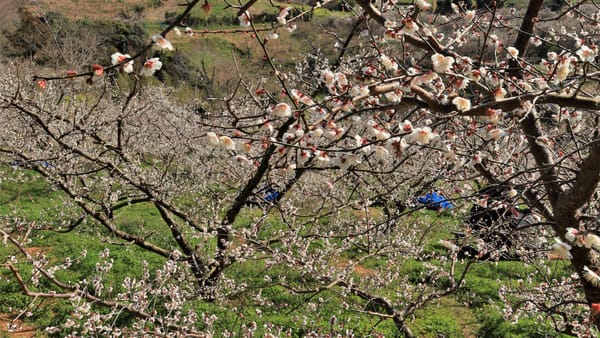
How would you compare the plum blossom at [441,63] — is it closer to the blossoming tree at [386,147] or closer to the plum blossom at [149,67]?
the blossoming tree at [386,147]

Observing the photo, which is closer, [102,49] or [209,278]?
[209,278]

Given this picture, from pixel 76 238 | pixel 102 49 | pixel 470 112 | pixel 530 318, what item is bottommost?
pixel 102 49

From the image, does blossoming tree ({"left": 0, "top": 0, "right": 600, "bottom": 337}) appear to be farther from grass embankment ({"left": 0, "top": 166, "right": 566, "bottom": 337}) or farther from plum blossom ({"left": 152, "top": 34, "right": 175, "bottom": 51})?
grass embankment ({"left": 0, "top": 166, "right": 566, "bottom": 337})

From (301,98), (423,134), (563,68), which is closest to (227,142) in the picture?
(301,98)

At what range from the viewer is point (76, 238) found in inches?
300

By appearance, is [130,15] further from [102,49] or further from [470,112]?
[470,112]

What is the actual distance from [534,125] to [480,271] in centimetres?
499

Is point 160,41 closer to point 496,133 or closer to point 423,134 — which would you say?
point 423,134

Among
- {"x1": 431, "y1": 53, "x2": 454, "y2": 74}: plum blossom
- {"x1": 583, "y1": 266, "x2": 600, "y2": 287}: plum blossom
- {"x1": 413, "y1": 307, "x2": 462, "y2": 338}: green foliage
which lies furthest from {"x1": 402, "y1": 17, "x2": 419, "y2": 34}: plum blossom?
{"x1": 413, "y1": 307, "x2": 462, "y2": 338}: green foliage

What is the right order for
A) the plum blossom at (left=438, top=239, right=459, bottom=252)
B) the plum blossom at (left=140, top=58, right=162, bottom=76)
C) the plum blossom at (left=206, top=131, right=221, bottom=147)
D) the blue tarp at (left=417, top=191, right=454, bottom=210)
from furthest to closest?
the plum blossom at (left=438, top=239, right=459, bottom=252) < the blue tarp at (left=417, top=191, right=454, bottom=210) < the plum blossom at (left=206, top=131, right=221, bottom=147) < the plum blossom at (left=140, top=58, right=162, bottom=76)

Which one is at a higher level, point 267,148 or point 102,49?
point 267,148

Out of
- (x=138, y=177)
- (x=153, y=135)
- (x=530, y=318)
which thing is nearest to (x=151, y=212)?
(x=153, y=135)

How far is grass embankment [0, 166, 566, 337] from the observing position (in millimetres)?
5113

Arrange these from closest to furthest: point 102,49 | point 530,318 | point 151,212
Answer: point 530,318 → point 151,212 → point 102,49
